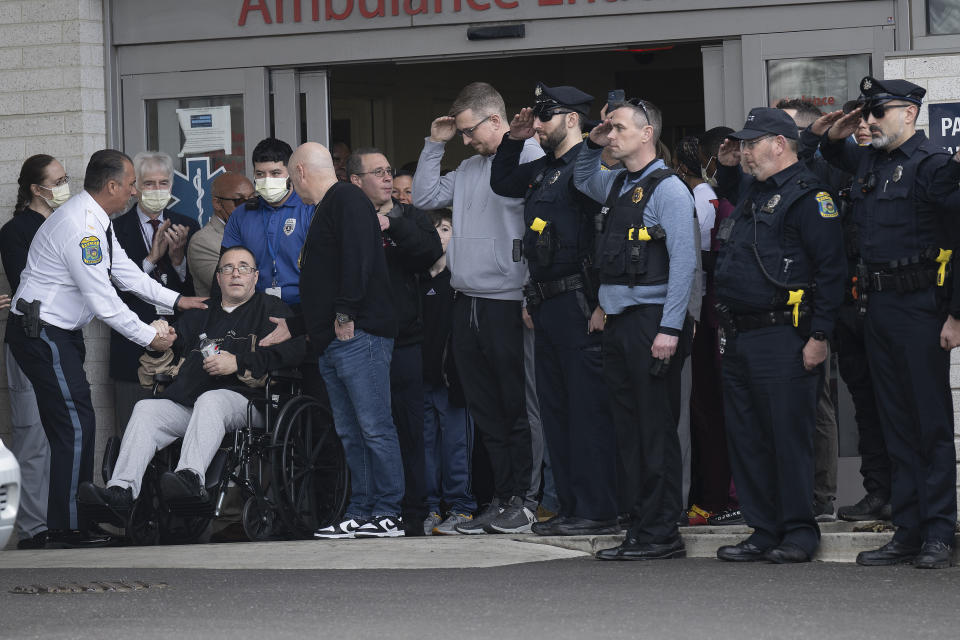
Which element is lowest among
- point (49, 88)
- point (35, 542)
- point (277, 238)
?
point (35, 542)

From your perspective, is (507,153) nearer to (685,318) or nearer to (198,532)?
(685,318)

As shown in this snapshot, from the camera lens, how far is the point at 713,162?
8891mm

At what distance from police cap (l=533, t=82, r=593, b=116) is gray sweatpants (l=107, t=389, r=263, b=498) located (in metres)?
2.39

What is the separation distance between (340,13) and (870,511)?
4997 mm

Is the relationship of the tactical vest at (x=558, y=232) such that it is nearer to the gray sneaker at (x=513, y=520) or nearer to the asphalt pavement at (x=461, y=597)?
the gray sneaker at (x=513, y=520)

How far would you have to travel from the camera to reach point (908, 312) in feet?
23.0

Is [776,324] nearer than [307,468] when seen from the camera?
Yes

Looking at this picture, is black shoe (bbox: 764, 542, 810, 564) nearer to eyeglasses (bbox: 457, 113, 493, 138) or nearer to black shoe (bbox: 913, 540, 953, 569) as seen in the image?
black shoe (bbox: 913, 540, 953, 569)

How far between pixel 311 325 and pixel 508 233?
1180 millimetres

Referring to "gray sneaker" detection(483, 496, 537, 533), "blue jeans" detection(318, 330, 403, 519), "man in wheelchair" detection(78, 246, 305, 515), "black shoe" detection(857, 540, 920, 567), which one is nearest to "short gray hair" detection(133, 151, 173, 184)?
"man in wheelchair" detection(78, 246, 305, 515)

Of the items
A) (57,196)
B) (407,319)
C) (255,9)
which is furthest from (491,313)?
(255,9)

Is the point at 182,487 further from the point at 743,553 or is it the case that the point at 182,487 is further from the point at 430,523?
the point at 743,553

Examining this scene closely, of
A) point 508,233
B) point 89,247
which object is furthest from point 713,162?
point 89,247

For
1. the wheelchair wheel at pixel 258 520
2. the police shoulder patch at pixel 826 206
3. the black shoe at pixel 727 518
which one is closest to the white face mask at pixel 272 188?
the wheelchair wheel at pixel 258 520
